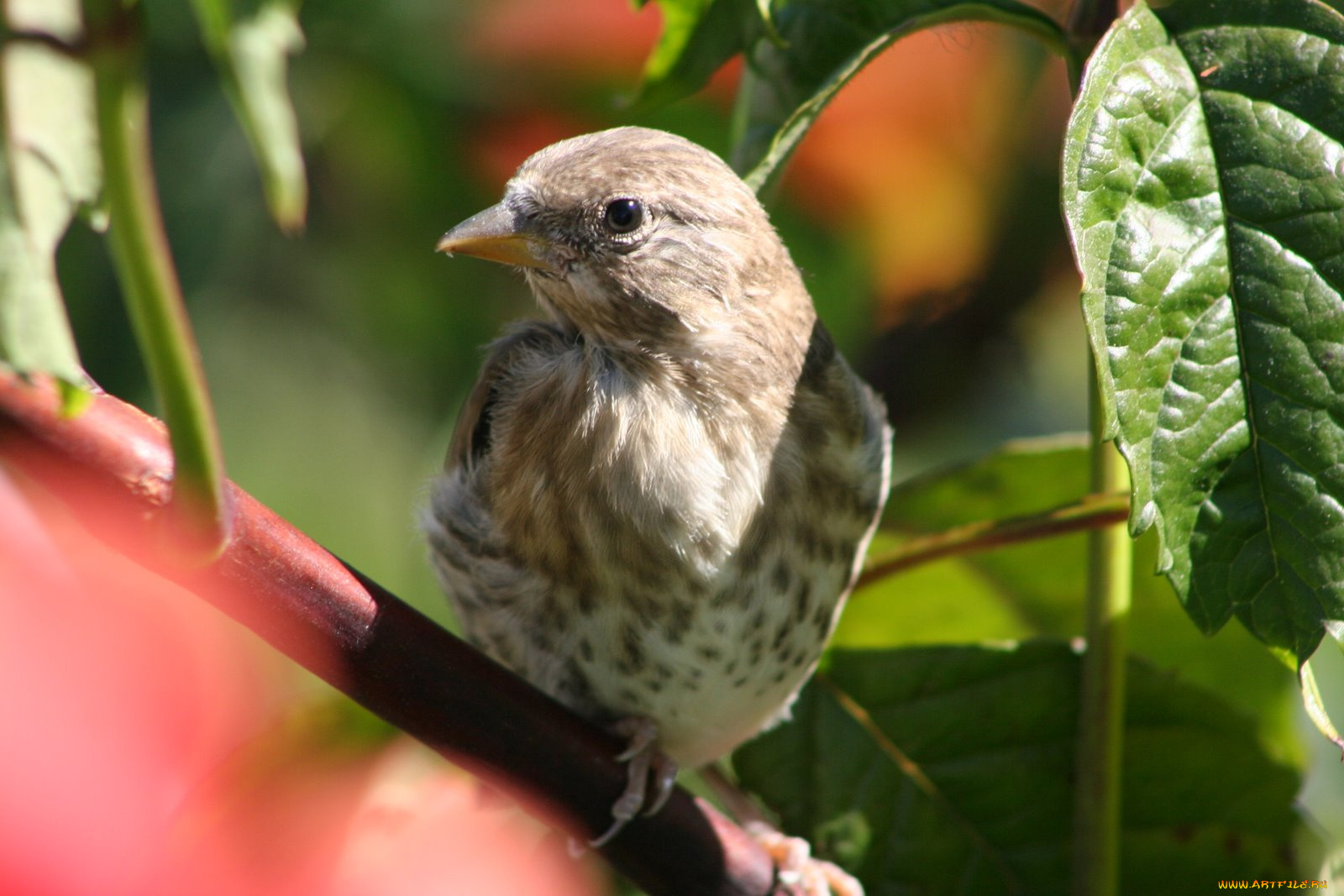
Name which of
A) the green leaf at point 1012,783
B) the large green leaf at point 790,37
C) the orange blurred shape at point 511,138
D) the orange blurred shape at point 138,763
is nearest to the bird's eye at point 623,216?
the large green leaf at point 790,37

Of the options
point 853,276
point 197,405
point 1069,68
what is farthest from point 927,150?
point 197,405

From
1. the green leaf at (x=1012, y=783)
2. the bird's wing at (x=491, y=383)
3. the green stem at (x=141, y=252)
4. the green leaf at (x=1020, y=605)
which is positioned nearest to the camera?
the green stem at (x=141, y=252)

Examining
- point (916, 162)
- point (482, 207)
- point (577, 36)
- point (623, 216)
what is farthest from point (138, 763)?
point (916, 162)

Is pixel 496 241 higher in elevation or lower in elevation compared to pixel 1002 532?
higher

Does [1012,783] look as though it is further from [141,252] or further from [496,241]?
[141,252]

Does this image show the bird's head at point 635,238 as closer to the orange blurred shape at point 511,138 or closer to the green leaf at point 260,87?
the orange blurred shape at point 511,138

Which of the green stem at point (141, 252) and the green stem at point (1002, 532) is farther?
the green stem at point (1002, 532)
